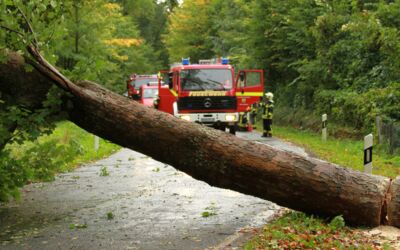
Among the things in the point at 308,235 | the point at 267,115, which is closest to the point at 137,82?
the point at 267,115

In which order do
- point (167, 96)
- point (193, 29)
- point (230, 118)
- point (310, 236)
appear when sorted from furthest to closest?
point (193, 29) → point (167, 96) → point (230, 118) → point (310, 236)

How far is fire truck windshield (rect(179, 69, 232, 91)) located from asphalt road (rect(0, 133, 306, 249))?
341 inches

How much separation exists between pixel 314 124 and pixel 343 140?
508 cm

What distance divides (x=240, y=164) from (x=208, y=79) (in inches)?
514

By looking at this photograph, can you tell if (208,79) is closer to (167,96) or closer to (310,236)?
(167,96)

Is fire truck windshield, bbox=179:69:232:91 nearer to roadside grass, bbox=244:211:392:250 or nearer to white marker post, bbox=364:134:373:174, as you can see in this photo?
white marker post, bbox=364:134:373:174

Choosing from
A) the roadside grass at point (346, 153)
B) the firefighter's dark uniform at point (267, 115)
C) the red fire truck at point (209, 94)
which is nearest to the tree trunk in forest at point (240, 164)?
the roadside grass at point (346, 153)

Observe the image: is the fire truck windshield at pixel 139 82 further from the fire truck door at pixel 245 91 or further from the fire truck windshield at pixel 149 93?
the fire truck door at pixel 245 91

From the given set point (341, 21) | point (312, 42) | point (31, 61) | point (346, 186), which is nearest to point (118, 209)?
point (31, 61)

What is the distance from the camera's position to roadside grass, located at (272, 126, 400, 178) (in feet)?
42.1

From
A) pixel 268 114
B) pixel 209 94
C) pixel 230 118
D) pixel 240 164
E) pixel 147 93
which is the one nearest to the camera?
pixel 240 164

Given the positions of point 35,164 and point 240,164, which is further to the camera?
point 35,164

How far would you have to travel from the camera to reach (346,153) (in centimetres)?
1598

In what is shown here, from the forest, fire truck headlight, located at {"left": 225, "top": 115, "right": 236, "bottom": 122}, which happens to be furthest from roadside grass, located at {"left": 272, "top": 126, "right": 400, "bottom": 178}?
fire truck headlight, located at {"left": 225, "top": 115, "right": 236, "bottom": 122}
